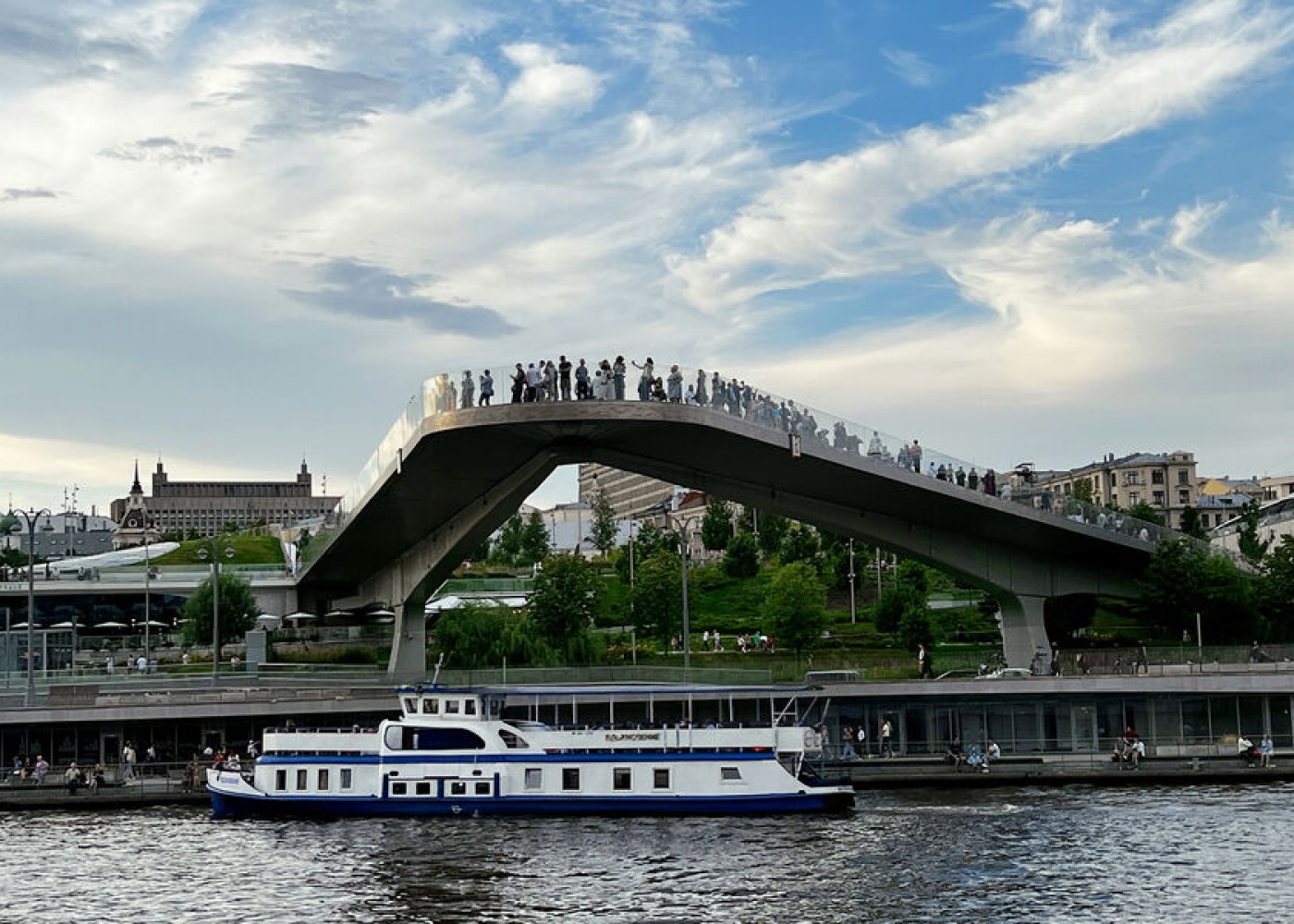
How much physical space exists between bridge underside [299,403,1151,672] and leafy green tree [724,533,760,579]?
42.3m

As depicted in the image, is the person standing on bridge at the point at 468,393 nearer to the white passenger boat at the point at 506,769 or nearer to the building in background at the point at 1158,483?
the white passenger boat at the point at 506,769

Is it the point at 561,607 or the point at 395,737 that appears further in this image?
the point at 561,607

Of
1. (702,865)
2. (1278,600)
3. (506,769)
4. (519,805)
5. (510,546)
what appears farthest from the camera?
(510,546)

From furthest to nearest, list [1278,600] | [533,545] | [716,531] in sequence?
[533,545]
[716,531]
[1278,600]

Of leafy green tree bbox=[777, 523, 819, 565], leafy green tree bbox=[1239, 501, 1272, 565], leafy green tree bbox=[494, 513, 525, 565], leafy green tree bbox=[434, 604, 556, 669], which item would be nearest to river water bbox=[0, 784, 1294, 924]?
leafy green tree bbox=[434, 604, 556, 669]

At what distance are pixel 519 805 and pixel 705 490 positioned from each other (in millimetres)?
19318

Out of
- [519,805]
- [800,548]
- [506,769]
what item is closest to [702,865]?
[519,805]

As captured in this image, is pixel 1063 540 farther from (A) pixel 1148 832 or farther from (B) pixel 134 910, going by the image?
(B) pixel 134 910

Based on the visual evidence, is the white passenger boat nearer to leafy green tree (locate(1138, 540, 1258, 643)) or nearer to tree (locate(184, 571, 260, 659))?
leafy green tree (locate(1138, 540, 1258, 643))

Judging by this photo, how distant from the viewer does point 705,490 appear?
202 ft

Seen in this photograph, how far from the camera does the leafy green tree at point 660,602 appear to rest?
278 ft

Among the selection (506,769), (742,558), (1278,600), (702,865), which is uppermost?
(742,558)

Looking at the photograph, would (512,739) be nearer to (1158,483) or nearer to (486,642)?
(486,642)

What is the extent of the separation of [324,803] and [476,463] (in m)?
14.3
